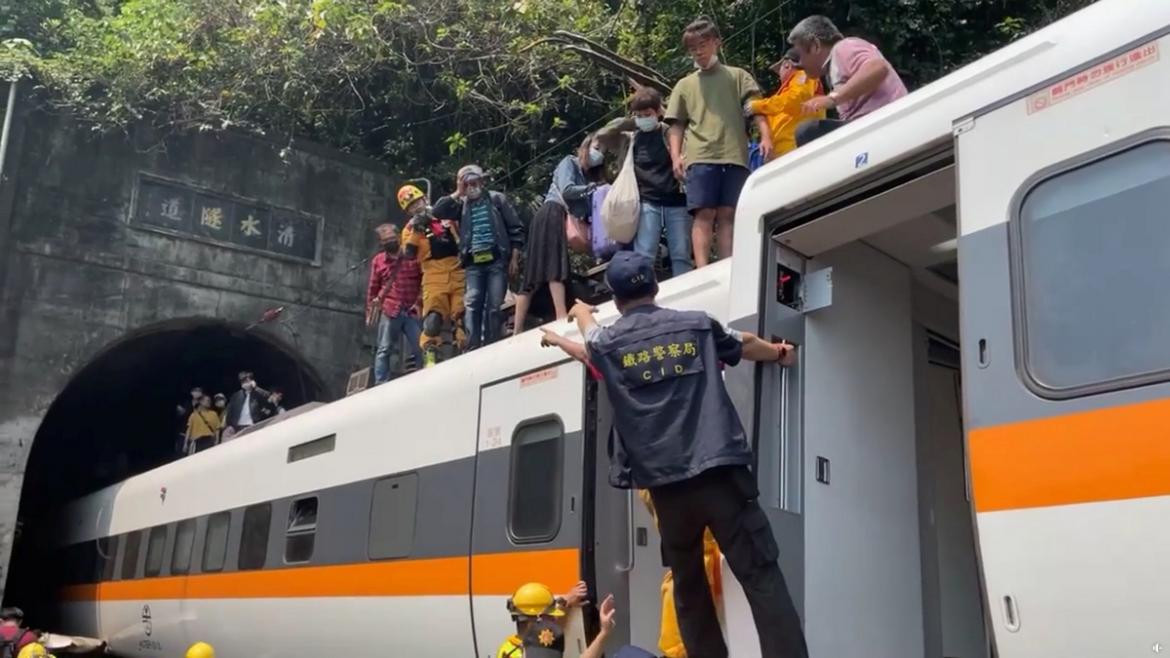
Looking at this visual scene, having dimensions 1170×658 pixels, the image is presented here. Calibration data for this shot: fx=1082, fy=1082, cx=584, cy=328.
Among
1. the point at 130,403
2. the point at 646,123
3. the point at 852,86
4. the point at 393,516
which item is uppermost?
the point at 130,403

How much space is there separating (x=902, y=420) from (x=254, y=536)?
6.04 meters

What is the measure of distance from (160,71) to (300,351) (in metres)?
4.45

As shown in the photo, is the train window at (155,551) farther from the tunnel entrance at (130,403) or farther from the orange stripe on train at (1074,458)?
the orange stripe on train at (1074,458)

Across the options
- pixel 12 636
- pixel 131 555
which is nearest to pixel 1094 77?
pixel 12 636

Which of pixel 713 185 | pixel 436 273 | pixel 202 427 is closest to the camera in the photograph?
pixel 713 185

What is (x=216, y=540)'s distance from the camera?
31.5 feet

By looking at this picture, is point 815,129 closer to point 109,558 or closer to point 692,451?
point 692,451

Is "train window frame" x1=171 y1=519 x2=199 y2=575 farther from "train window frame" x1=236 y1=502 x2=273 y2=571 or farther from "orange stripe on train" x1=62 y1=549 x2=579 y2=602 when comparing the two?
"train window frame" x1=236 y1=502 x2=273 y2=571

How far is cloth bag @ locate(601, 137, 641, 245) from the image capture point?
21.9 ft

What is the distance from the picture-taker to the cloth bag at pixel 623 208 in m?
6.68

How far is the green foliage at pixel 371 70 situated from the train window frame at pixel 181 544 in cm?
679

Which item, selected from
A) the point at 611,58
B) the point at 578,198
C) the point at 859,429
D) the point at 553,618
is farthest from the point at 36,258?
the point at 859,429

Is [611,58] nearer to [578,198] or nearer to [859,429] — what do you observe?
[578,198]

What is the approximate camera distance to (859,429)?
4324 mm
